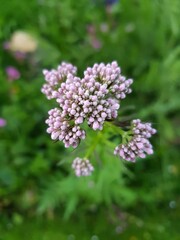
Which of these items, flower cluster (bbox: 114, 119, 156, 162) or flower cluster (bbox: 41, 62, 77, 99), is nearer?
flower cluster (bbox: 114, 119, 156, 162)

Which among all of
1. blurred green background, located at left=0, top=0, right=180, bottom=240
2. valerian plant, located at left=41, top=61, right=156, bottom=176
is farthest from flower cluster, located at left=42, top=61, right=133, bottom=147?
blurred green background, located at left=0, top=0, right=180, bottom=240

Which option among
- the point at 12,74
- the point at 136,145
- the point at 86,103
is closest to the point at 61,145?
the point at 12,74

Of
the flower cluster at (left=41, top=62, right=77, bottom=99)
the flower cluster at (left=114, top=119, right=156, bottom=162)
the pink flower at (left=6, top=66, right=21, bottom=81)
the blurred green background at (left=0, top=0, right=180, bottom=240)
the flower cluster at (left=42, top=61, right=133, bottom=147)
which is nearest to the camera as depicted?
the flower cluster at (left=42, top=61, right=133, bottom=147)

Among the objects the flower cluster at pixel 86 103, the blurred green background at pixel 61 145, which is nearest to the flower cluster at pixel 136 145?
the flower cluster at pixel 86 103

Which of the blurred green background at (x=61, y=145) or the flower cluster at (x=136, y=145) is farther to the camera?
the blurred green background at (x=61, y=145)

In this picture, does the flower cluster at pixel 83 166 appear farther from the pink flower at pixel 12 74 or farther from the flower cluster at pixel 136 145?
the pink flower at pixel 12 74

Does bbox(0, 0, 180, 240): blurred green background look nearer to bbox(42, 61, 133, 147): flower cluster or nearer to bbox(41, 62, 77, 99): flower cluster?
bbox(41, 62, 77, 99): flower cluster
